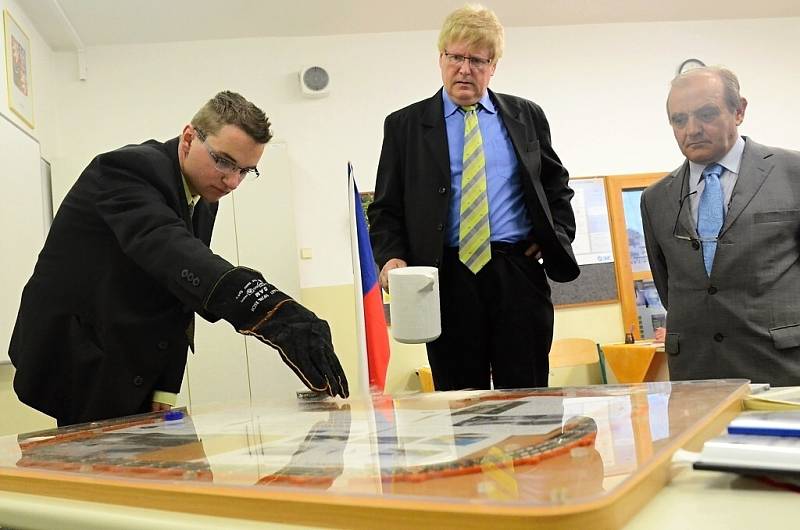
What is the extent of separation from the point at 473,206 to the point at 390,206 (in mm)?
240

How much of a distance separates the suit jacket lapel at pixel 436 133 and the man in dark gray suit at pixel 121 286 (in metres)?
0.46

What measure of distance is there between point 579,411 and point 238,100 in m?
1.15

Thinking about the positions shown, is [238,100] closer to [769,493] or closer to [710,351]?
[710,351]

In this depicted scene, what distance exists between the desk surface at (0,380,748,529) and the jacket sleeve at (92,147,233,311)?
354mm

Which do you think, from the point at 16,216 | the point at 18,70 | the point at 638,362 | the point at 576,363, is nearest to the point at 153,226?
the point at 16,216

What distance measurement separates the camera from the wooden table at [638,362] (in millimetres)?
4207

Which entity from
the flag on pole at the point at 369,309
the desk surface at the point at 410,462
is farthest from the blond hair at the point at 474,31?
the desk surface at the point at 410,462

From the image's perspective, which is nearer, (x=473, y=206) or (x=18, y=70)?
(x=473, y=206)

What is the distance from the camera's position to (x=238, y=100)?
1677 mm

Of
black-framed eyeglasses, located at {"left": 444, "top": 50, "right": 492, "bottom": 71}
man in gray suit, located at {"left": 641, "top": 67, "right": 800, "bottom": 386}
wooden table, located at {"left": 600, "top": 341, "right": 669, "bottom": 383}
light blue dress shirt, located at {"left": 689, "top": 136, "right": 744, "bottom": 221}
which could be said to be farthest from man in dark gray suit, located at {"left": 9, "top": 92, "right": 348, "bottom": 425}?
wooden table, located at {"left": 600, "top": 341, "right": 669, "bottom": 383}

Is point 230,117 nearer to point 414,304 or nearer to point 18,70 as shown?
point 414,304

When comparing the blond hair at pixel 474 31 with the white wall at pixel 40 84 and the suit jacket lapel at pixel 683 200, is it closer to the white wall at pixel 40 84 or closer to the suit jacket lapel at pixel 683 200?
the suit jacket lapel at pixel 683 200

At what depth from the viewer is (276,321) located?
1.26m

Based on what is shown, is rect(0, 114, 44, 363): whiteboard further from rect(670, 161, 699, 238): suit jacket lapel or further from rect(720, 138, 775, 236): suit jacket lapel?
rect(720, 138, 775, 236): suit jacket lapel
